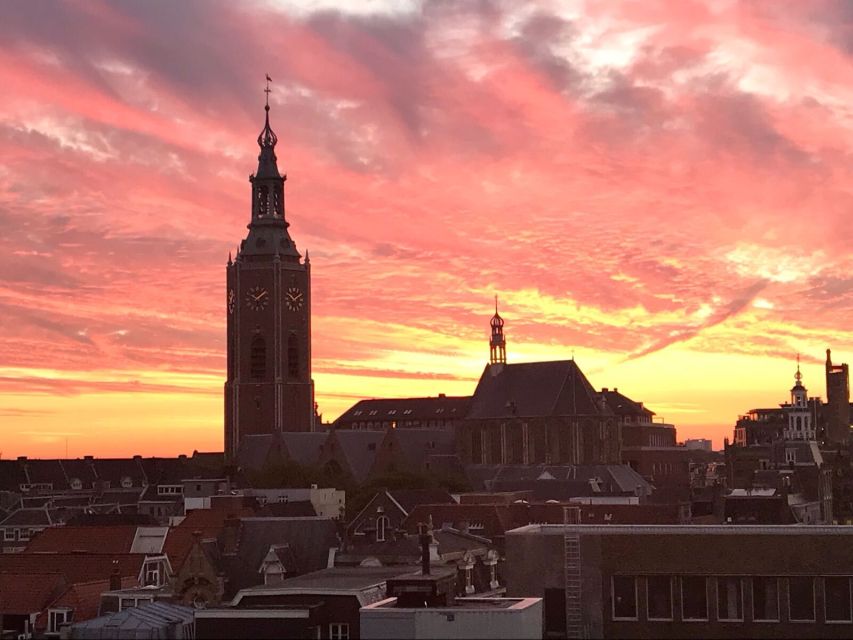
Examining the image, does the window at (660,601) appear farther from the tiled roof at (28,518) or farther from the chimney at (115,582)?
the tiled roof at (28,518)

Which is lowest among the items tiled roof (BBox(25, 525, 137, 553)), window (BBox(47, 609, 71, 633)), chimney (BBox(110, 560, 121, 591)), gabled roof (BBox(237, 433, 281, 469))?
window (BBox(47, 609, 71, 633))

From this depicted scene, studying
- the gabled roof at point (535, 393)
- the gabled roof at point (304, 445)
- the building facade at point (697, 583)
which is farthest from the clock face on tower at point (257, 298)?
the building facade at point (697, 583)

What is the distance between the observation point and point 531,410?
142 metres

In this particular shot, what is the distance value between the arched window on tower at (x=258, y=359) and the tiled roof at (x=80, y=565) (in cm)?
8895

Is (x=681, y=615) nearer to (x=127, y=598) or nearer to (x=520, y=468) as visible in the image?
(x=127, y=598)

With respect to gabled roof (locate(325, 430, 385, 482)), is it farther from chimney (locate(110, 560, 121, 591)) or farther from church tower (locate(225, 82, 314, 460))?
chimney (locate(110, 560, 121, 591))

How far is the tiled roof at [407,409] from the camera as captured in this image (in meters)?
166

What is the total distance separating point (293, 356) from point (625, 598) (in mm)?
114372

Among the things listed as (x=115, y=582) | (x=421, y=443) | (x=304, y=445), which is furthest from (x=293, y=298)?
(x=115, y=582)

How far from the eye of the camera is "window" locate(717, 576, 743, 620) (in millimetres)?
39250

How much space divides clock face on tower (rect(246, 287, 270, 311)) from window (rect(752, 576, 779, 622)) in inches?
4519

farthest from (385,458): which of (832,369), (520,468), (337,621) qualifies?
(337,621)

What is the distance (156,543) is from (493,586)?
63.0ft

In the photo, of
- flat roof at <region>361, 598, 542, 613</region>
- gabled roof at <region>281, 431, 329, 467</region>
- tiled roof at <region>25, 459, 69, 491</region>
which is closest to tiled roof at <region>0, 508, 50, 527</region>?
gabled roof at <region>281, 431, 329, 467</region>
